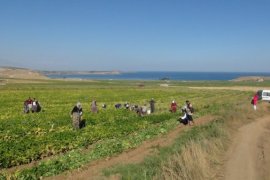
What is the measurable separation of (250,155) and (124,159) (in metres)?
6.87

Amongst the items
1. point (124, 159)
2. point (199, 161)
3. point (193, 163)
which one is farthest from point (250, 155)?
point (124, 159)

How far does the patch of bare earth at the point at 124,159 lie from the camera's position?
1611 cm

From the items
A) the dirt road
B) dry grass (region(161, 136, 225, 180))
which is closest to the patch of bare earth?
dry grass (region(161, 136, 225, 180))

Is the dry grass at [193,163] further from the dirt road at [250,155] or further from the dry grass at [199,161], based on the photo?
the dirt road at [250,155]

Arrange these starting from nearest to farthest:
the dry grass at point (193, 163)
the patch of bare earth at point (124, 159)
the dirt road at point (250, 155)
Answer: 1. the dry grass at point (193, 163)
2. the patch of bare earth at point (124, 159)
3. the dirt road at point (250, 155)

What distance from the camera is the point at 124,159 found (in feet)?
62.8

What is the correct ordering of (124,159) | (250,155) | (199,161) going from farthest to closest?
(250,155) < (124,159) < (199,161)

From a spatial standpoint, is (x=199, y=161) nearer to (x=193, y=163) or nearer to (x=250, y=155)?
(x=193, y=163)

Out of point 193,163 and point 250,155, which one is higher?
point 193,163

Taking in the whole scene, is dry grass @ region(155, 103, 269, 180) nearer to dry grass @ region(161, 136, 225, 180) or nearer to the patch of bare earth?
dry grass @ region(161, 136, 225, 180)

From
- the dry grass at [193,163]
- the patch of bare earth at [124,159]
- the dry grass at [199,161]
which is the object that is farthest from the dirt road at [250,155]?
the patch of bare earth at [124,159]

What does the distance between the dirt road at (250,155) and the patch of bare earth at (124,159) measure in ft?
12.8

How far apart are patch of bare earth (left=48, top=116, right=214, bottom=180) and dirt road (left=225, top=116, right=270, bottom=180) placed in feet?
12.8

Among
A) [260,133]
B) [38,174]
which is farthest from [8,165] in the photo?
[260,133]
